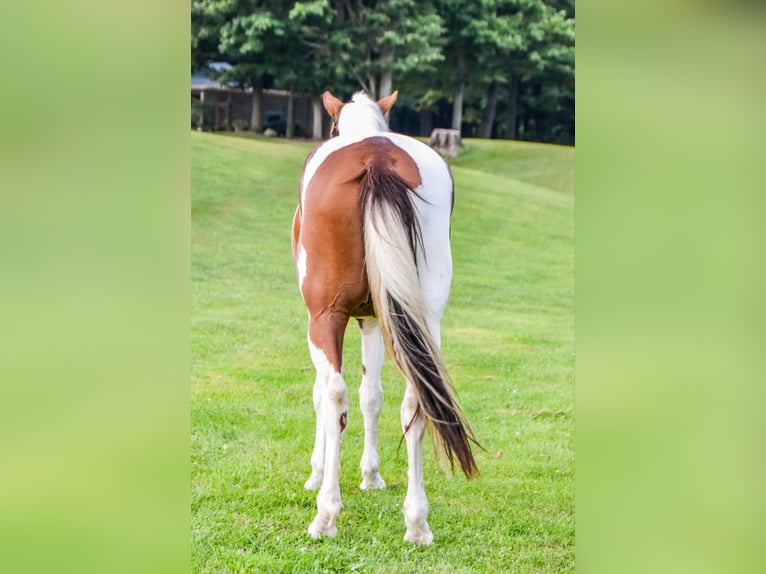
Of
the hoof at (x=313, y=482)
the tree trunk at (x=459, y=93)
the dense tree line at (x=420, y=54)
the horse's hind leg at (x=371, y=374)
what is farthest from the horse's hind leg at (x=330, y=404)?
the tree trunk at (x=459, y=93)

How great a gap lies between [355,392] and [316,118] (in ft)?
23.6

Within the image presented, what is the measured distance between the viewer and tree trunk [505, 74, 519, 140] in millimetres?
13117

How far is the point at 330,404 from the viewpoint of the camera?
3.04 meters

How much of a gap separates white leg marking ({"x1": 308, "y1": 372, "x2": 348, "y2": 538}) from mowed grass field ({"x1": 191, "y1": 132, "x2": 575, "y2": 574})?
8 centimetres

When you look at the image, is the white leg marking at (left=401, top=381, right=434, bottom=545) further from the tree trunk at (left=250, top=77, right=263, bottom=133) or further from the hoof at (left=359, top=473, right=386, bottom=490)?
the tree trunk at (left=250, top=77, right=263, bottom=133)

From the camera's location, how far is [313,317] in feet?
9.94

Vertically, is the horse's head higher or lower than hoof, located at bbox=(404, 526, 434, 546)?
higher

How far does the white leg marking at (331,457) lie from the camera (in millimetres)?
3031

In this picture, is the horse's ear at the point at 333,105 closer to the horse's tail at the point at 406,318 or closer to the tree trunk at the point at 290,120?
the horse's tail at the point at 406,318
